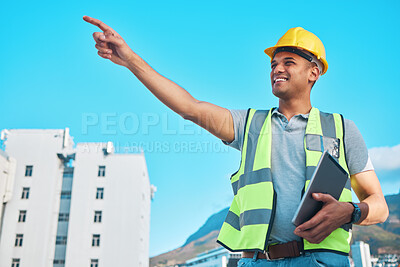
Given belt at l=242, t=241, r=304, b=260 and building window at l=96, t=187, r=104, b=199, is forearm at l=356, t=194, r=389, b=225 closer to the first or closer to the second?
belt at l=242, t=241, r=304, b=260

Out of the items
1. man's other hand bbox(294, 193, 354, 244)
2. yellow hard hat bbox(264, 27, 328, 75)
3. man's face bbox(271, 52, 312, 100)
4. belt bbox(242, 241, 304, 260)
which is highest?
yellow hard hat bbox(264, 27, 328, 75)

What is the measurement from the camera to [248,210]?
2053 millimetres

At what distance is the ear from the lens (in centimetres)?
250

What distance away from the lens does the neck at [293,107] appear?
245cm

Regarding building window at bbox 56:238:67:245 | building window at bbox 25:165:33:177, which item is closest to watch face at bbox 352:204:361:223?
building window at bbox 56:238:67:245

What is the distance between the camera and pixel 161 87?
2.17 metres

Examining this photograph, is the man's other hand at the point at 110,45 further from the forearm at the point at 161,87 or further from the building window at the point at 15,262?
the building window at the point at 15,262

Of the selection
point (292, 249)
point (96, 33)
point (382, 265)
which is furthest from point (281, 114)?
point (382, 265)

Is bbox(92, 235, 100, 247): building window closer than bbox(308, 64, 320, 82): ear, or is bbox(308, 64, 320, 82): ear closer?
bbox(308, 64, 320, 82): ear

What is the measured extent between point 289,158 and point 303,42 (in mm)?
768

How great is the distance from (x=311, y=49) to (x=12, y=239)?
4109 cm

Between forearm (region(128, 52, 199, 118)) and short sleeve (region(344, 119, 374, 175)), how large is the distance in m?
0.91

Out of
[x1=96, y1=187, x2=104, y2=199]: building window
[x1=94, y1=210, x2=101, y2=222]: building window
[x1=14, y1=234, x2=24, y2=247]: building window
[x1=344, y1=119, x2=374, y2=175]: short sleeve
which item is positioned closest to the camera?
[x1=344, y1=119, x2=374, y2=175]: short sleeve

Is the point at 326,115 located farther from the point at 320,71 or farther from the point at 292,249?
the point at 292,249
